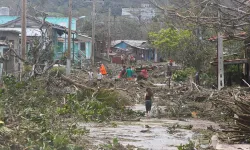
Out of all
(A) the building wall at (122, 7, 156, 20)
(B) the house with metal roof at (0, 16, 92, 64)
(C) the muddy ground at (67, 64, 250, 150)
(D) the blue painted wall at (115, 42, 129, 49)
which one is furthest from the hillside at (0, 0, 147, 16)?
(C) the muddy ground at (67, 64, 250, 150)

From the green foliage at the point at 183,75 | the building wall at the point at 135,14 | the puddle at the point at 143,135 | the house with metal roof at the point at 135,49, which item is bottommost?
the puddle at the point at 143,135

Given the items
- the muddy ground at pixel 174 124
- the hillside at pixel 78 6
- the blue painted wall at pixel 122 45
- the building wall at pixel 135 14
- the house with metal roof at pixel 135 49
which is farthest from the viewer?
the building wall at pixel 135 14

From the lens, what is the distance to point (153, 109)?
21.2 m

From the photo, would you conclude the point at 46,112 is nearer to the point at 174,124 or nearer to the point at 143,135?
the point at 143,135

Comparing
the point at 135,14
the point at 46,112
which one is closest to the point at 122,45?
the point at 135,14

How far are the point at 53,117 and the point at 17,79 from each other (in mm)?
6275

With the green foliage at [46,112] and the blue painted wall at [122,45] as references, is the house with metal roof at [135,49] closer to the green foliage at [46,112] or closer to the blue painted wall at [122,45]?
the blue painted wall at [122,45]

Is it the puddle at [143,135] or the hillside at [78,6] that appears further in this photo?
the hillside at [78,6]

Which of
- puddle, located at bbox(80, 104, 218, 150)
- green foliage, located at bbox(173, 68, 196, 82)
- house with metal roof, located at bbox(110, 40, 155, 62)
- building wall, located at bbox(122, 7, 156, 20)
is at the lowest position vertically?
puddle, located at bbox(80, 104, 218, 150)

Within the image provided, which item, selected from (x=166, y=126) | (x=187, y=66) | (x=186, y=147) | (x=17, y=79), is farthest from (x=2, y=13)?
(x=186, y=147)

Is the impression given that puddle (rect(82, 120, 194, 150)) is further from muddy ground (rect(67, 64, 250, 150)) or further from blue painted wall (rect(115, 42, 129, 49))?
blue painted wall (rect(115, 42, 129, 49))

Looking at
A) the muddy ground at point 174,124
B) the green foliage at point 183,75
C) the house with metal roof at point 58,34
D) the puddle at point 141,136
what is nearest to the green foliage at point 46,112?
the puddle at point 141,136

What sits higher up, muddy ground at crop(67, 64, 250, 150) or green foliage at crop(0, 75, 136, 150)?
green foliage at crop(0, 75, 136, 150)

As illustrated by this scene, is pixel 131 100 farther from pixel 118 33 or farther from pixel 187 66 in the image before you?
pixel 118 33
